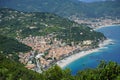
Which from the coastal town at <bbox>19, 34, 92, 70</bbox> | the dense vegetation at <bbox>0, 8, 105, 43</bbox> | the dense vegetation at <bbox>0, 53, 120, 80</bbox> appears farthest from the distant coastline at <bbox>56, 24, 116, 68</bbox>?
the dense vegetation at <bbox>0, 53, 120, 80</bbox>

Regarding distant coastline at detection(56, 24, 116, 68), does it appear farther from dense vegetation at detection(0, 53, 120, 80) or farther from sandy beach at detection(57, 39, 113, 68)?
dense vegetation at detection(0, 53, 120, 80)

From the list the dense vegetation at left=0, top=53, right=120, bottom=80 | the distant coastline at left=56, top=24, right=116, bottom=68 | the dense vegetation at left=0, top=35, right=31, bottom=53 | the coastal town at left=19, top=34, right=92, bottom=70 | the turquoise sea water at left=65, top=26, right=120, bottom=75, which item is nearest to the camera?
the dense vegetation at left=0, top=53, right=120, bottom=80

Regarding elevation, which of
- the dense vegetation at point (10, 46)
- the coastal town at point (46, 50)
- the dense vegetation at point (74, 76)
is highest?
the dense vegetation at point (74, 76)

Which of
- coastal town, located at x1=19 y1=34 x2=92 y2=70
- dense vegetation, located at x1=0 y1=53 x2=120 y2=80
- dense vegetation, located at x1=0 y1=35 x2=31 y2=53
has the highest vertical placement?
dense vegetation, located at x1=0 y1=53 x2=120 y2=80

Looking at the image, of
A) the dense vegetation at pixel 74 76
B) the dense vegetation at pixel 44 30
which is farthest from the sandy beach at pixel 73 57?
the dense vegetation at pixel 74 76

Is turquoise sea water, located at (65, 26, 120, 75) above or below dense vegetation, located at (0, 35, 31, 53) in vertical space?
below

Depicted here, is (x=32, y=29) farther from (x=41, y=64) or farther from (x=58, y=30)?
(x=41, y=64)

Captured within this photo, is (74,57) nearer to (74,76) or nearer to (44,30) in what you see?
(44,30)

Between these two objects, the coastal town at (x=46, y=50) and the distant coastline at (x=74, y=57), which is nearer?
the coastal town at (x=46, y=50)

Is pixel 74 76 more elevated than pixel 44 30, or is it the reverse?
pixel 74 76

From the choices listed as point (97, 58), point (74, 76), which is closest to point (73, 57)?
point (97, 58)

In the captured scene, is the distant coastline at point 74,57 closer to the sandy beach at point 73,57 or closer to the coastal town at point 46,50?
the sandy beach at point 73,57
